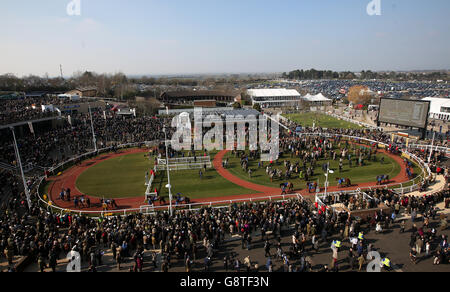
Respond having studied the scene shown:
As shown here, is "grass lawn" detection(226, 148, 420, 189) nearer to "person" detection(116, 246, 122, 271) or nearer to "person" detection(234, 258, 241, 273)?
"person" detection(234, 258, 241, 273)

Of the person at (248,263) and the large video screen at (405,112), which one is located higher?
the large video screen at (405,112)

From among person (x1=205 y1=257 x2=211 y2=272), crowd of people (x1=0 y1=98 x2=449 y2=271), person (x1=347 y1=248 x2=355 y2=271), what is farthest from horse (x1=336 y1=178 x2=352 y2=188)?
person (x1=205 y1=257 x2=211 y2=272)

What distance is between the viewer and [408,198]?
18781 millimetres

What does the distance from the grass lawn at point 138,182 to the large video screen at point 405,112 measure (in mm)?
25917

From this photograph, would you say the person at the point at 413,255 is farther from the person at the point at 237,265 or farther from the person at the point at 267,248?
the person at the point at 237,265

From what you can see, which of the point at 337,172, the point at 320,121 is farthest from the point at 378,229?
the point at 320,121

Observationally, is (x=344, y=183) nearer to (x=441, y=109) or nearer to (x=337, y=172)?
(x=337, y=172)

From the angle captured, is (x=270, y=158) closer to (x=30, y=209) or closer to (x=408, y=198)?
(x=408, y=198)

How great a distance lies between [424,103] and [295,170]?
20539 mm

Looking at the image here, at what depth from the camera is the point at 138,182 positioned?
2622cm

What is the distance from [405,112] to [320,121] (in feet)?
72.0

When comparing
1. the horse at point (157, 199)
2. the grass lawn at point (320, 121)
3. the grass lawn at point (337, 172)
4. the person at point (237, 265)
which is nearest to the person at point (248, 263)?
the person at point (237, 265)

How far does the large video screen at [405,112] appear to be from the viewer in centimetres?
3462
